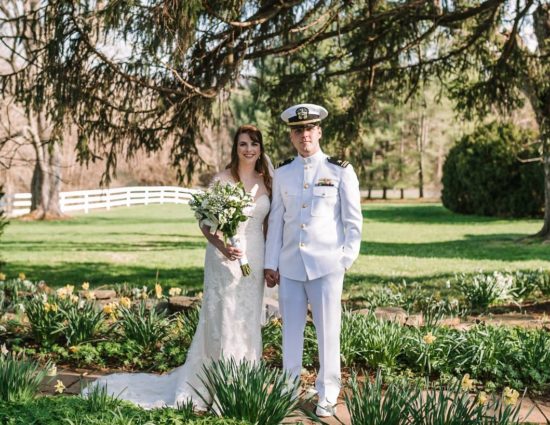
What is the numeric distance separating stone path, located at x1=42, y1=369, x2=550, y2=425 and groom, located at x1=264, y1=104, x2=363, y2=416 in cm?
9

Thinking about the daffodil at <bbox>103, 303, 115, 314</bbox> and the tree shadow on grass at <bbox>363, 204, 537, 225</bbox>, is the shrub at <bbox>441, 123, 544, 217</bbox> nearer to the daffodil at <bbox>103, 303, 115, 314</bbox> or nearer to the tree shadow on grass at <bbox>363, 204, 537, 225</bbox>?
the tree shadow on grass at <bbox>363, 204, 537, 225</bbox>

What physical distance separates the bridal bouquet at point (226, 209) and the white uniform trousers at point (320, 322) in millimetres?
348

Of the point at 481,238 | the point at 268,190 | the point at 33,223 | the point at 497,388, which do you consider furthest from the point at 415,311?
the point at 33,223

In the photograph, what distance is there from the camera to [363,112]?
7.92 m

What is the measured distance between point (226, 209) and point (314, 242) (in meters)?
0.56

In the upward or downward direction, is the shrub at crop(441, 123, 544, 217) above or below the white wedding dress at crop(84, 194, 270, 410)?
above

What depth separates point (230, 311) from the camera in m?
4.15

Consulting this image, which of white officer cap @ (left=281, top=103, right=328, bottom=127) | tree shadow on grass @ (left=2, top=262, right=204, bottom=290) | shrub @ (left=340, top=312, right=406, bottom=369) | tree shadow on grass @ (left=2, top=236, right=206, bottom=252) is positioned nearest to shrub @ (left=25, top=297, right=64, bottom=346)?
shrub @ (left=340, top=312, right=406, bottom=369)

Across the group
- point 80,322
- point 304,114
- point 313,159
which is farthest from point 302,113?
point 80,322

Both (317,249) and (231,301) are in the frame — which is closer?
(317,249)

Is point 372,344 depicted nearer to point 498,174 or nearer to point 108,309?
point 108,309

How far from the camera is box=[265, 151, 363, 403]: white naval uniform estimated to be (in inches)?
153

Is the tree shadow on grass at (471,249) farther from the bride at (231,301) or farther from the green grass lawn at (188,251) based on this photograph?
the bride at (231,301)

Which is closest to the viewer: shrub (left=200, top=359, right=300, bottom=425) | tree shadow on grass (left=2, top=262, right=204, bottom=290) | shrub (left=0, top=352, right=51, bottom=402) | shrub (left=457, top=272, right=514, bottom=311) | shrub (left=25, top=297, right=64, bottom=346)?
shrub (left=200, top=359, right=300, bottom=425)
